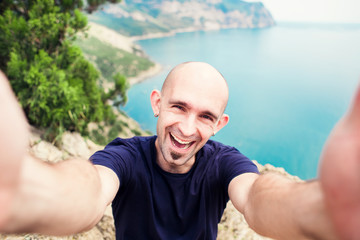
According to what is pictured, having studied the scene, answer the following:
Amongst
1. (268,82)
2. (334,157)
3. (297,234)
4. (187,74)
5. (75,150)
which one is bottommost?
(75,150)

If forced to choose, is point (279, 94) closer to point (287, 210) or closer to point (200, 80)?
point (200, 80)

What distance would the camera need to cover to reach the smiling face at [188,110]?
158cm

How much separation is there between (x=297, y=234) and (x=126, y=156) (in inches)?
46.8

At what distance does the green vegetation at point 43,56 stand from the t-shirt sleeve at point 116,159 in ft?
26.3

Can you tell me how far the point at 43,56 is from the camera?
859 cm

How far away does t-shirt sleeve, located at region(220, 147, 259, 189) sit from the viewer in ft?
5.11

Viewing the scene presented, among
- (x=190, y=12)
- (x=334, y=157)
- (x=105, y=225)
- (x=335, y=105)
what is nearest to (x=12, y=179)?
(x=334, y=157)

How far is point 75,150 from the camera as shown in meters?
8.80

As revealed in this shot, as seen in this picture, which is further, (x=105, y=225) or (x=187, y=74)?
(x=105, y=225)

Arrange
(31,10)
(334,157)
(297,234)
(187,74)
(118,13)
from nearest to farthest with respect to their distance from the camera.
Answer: (334,157), (297,234), (187,74), (31,10), (118,13)

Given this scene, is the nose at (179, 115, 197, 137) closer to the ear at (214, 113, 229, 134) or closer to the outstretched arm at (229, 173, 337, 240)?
the ear at (214, 113, 229, 134)

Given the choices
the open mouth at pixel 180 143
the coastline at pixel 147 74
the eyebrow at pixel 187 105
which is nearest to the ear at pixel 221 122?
the eyebrow at pixel 187 105

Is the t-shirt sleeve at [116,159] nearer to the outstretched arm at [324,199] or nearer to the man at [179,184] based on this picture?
the man at [179,184]

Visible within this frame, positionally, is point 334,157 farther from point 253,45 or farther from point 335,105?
point 253,45
